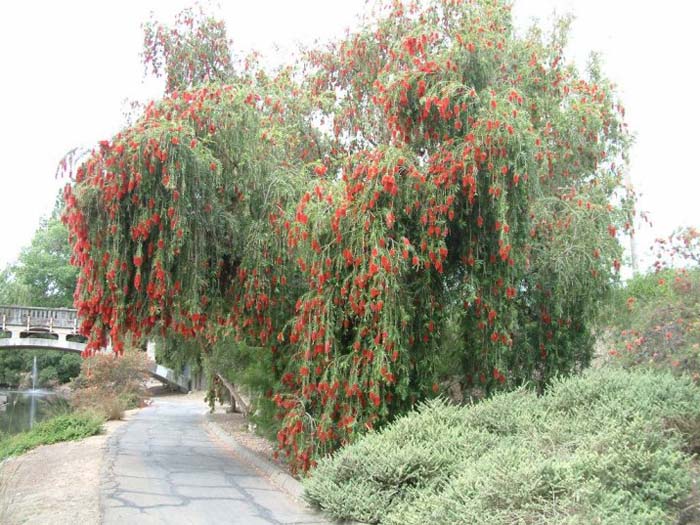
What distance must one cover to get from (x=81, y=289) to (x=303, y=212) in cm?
394

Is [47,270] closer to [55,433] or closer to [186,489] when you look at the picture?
[55,433]

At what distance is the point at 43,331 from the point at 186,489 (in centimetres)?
4655

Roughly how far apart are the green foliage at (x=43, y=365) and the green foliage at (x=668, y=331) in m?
Result: 51.5

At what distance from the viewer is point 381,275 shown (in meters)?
8.66

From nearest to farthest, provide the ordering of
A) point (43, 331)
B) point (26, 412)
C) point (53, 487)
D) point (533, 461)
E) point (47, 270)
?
point (533, 461)
point (53, 487)
point (26, 412)
point (43, 331)
point (47, 270)

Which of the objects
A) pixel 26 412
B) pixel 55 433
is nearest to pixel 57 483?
pixel 55 433

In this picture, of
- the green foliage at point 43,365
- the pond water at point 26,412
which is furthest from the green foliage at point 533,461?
the green foliage at point 43,365

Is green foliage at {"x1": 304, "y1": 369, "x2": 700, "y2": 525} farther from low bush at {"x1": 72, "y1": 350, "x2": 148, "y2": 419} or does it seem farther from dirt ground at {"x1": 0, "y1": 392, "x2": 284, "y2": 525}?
low bush at {"x1": 72, "y1": 350, "x2": 148, "y2": 419}

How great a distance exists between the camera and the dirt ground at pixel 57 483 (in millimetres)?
7148

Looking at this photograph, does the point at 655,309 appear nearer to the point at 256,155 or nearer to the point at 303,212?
the point at 303,212

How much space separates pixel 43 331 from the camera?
5097cm

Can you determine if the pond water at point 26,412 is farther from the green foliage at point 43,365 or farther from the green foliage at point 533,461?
the green foliage at point 533,461

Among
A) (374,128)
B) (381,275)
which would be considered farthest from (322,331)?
(374,128)

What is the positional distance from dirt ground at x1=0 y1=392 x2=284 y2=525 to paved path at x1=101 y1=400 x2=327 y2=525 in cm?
23
